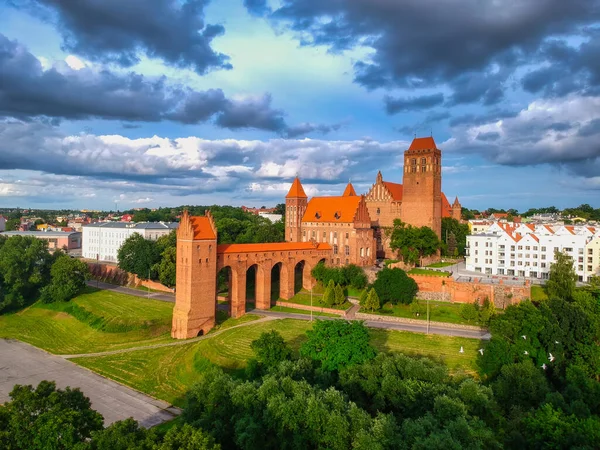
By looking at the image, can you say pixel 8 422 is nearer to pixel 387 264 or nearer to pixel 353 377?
pixel 353 377

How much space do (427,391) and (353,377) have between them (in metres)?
5.14

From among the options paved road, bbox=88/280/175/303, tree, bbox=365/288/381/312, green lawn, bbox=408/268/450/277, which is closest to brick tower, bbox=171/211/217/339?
paved road, bbox=88/280/175/303

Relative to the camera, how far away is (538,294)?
5472cm

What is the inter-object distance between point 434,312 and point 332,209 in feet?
90.3

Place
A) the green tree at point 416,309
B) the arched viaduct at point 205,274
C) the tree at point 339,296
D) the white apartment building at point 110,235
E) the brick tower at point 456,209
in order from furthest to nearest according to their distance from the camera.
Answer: the white apartment building at point 110,235, the brick tower at point 456,209, the tree at point 339,296, the green tree at point 416,309, the arched viaduct at point 205,274

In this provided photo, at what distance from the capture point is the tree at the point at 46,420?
20.8 metres

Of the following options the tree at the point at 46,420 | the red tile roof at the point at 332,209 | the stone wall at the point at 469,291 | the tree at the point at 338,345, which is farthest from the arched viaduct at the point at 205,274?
the tree at the point at 46,420

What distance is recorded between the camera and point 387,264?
73.1 metres

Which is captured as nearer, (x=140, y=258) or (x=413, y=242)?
(x=413, y=242)

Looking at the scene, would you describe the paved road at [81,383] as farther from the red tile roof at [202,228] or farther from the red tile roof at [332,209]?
the red tile roof at [332,209]

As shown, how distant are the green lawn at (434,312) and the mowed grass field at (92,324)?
1088 inches

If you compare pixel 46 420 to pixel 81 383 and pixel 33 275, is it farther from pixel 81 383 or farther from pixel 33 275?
pixel 33 275

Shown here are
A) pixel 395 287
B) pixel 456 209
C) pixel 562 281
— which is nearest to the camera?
pixel 562 281

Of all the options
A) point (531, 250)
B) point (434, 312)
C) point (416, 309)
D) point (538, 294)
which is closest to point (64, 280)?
point (416, 309)
